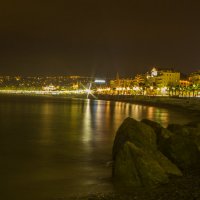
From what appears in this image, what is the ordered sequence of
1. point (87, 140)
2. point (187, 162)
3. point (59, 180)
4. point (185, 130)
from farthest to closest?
point (87, 140)
point (185, 130)
point (187, 162)
point (59, 180)

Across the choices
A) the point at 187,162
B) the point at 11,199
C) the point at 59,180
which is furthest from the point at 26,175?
the point at 187,162

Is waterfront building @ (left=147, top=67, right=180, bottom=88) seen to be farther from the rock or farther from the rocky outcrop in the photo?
the rocky outcrop

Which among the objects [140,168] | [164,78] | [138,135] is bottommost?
[140,168]

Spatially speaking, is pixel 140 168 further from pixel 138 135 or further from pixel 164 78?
pixel 164 78

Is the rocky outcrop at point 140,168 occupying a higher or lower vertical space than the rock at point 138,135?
lower

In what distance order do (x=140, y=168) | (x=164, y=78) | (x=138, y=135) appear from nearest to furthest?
1. (x=140, y=168)
2. (x=138, y=135)
3. (x=164, y=78)

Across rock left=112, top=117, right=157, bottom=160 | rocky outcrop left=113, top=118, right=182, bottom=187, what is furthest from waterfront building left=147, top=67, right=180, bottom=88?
rocky outcrop left=113, top=118, right=182, bottom=187

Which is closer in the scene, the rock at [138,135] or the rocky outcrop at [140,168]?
the rocky outcrop at [140,168]

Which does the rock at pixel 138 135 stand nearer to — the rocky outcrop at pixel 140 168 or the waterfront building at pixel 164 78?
the rocky outcrop at pixel 140 168

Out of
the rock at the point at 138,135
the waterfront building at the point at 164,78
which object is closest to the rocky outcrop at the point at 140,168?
the rock at the point at 138,135

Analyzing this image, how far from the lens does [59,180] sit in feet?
42.3

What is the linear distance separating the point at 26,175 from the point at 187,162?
5.08m

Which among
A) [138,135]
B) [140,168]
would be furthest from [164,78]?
[140,168]

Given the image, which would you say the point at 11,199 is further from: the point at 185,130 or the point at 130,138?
the point at 185,130
